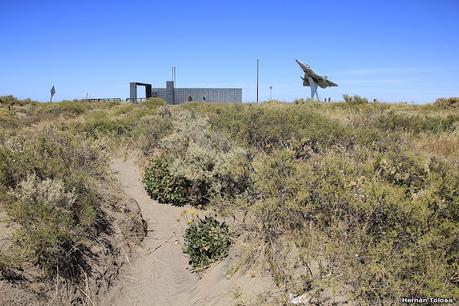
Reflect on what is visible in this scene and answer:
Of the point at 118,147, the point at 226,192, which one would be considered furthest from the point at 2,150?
the point at 118,147

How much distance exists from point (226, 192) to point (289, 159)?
5.49 feet

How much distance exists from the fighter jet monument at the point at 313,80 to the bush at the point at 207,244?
25363 mm

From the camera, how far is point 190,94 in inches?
1393

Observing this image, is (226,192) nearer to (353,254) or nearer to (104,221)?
(104,221)

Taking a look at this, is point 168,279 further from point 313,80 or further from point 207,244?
point 313,80

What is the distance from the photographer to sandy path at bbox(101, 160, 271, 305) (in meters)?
4.74

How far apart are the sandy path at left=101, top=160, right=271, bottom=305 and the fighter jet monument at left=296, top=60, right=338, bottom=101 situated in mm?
24434

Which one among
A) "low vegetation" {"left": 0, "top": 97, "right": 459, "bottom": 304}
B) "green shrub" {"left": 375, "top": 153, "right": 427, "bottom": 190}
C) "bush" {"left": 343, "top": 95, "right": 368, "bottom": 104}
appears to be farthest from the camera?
"bush" {"left": 343, "top": 95, "right": 368, "bottom": 104}

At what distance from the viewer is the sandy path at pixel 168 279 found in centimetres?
474

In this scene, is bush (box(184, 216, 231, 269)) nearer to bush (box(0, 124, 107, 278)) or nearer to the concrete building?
bush (box(0, 124, 107, 278))

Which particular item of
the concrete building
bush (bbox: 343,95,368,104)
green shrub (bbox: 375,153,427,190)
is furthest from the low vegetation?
the concrete building

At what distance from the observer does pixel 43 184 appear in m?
5.75

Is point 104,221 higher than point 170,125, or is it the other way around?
point 170,125

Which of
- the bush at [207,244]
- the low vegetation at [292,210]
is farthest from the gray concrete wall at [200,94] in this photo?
the bush at [207,244]
